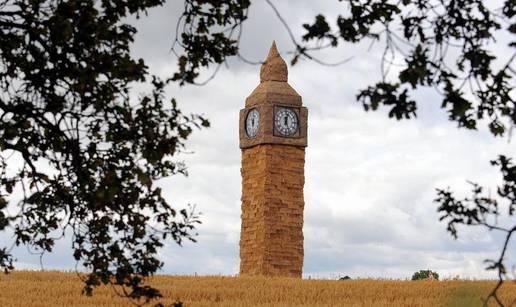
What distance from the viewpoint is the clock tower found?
108ft

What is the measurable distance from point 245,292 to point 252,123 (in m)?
13.2

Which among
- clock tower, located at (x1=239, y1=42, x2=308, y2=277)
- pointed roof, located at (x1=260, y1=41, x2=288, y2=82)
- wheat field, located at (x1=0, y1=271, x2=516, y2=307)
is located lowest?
wheat field, located at (x1=0, y1=271, x2=516, y2=307)

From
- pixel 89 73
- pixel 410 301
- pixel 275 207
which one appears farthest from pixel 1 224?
pixel 275 207

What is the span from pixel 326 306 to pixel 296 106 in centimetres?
1515

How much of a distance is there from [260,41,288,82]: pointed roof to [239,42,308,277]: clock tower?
0.13ft

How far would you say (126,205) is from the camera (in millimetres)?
9086

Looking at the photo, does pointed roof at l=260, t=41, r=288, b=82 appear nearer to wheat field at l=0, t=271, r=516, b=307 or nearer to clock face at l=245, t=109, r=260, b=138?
clock face at l=245, t=109, r=260, b=138

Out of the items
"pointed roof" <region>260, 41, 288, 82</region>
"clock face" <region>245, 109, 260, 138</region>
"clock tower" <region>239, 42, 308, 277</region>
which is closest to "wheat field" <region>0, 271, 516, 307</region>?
"clock tower" <region>239, 42, 308, 277</region>

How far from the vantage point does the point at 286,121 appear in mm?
33938

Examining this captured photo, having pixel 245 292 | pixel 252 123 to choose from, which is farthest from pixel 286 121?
pixel 245 292

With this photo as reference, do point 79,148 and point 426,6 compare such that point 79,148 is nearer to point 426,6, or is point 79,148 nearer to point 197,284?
point 426,6

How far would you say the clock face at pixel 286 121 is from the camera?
33.7 meters

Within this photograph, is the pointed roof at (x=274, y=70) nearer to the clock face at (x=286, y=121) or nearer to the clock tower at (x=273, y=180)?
the clock tower at (x=273, y=180)

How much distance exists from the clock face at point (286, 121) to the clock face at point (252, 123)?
873 millimetres
